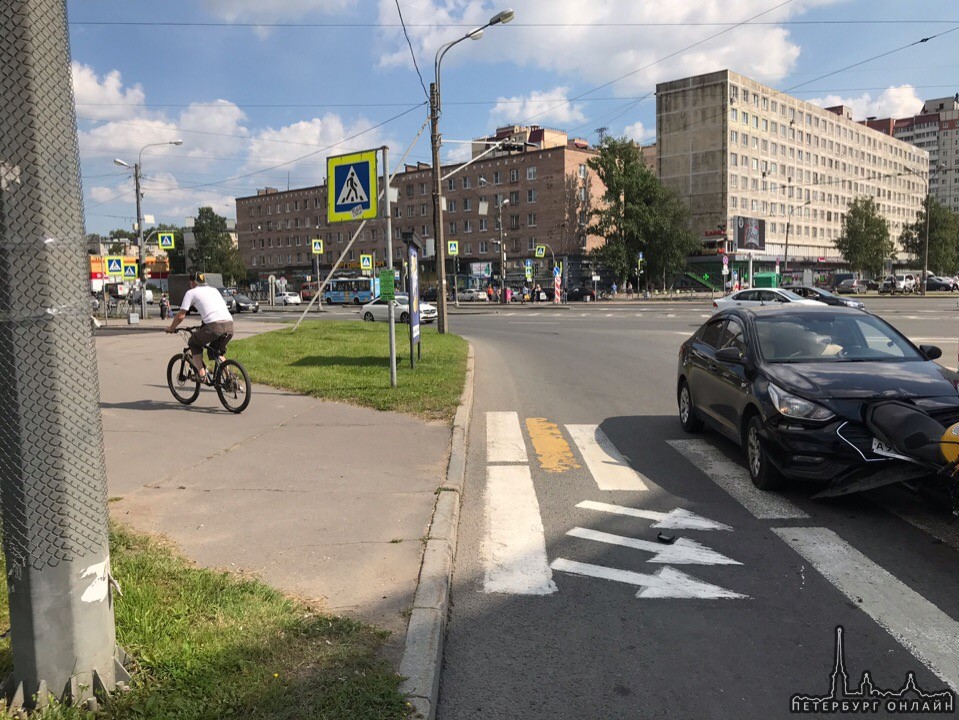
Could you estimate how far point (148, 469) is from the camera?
6.69 m

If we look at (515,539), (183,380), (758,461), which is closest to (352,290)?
(183,380)

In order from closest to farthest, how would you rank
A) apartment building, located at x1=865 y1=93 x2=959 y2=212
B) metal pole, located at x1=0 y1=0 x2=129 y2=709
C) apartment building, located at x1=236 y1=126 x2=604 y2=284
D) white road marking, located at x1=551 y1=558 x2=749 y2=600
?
1. metal pole, located at x1=0 y1=0 x2=129 y2=709
2. white road marking, located at x1=551 y1=558 x2=749 y2=600
3. apartment building, located at x1=236 y1=126 x2=604 y2=284
4. apartment building, located at x1=865 y1=93 x2=959 y2=212

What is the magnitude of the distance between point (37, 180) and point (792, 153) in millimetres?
106738

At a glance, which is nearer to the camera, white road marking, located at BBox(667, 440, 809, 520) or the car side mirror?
white road marking, located at BBox(667, 440, 809, 520)

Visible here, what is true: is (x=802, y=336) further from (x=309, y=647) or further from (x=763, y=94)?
(x=763, y=94)

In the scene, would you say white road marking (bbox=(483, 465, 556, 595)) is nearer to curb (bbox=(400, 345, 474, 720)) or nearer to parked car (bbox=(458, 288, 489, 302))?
curb (bbox=(400, 345, 474, 720))

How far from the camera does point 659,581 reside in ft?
14.4

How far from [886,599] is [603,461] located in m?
3.59

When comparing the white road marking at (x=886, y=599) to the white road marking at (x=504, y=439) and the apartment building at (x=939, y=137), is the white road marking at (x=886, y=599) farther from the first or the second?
the apartment building at (x=939, y=137)

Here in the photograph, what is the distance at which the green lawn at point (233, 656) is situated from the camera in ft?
9.32

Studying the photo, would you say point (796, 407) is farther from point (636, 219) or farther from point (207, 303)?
point (636, 219)

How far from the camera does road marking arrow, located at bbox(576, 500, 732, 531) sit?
5.37 meters

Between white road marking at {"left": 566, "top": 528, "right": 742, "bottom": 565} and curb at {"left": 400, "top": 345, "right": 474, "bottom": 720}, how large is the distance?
946mm

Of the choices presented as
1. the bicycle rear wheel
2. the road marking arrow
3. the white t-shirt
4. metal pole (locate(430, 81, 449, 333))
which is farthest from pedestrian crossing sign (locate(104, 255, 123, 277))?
the road marking arrow
